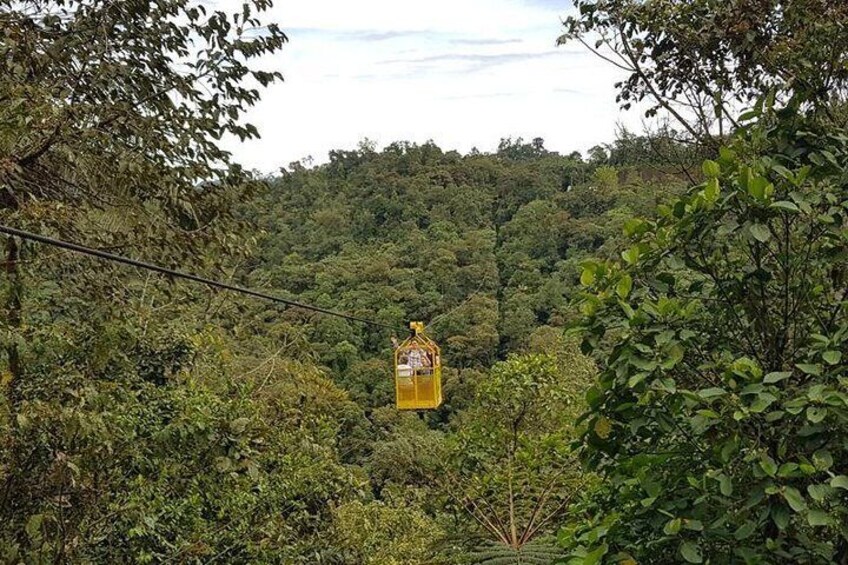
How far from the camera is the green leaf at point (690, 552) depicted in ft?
4.85

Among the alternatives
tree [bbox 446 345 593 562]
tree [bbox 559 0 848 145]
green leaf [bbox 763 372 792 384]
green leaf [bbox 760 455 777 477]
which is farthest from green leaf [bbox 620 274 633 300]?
tree [bbox 446 345 593 562]

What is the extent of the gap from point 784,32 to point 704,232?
235 cm

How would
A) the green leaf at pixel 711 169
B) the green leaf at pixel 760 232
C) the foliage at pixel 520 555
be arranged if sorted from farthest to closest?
the foliage at pixel 520 555 → the green leaf at pixel 711 169 → the green leaf at pixel 760 232

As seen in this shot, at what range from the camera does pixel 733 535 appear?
5.08 feet

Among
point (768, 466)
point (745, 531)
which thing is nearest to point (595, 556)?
point (745, 531)

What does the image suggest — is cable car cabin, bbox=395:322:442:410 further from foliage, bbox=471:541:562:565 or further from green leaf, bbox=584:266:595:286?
green leaf, bbox=584:266:595:286

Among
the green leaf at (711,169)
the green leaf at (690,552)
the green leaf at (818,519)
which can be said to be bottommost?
the green leaf at (690,552)

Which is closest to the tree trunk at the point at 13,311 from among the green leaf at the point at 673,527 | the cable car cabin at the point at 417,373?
the green leaf at the point at 673,527

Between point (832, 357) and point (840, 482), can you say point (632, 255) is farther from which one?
point (840, 482)

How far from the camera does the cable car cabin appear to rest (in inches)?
258

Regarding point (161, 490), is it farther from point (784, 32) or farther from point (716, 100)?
point (784, 32)

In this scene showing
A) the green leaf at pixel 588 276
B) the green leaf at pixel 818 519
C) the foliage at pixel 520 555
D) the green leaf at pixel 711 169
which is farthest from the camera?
the foliage at pixel 520 555

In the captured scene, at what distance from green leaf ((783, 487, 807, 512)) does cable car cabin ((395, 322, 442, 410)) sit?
16.8ft

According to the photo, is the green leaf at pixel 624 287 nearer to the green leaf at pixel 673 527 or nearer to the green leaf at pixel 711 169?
the green leaf at pixel 711 169
